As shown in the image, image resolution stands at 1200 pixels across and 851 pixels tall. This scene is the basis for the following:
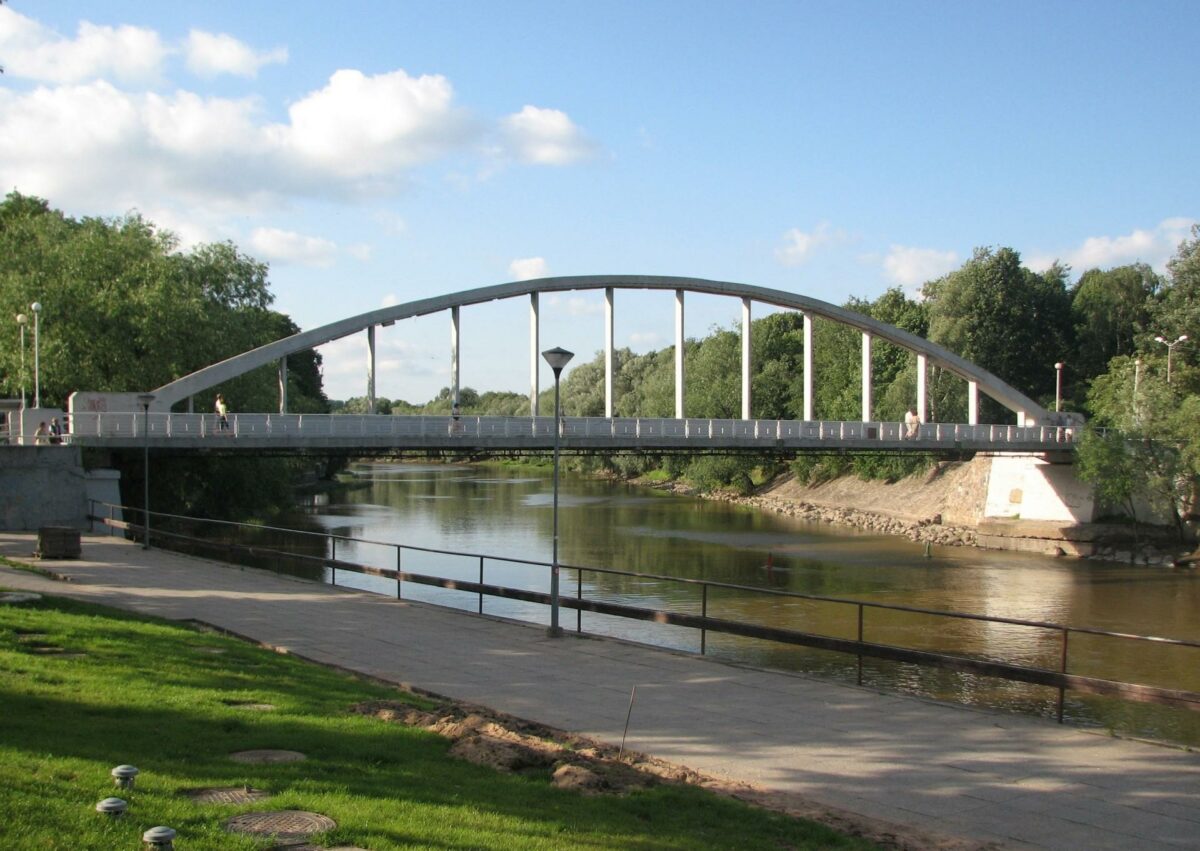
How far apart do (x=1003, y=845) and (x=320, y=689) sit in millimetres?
6308

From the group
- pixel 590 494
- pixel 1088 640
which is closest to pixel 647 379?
pixel 590 494

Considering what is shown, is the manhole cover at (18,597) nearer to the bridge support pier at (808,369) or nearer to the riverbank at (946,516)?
the riverbank at (946,516)

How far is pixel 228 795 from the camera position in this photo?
6.29 metres

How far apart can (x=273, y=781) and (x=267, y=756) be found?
790 millimetres

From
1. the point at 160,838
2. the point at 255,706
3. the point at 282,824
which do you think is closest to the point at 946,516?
the point at 255,706

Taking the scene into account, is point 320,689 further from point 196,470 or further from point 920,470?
point 920,470

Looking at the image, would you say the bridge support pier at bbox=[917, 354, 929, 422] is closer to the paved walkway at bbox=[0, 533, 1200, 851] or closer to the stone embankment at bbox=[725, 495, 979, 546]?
the stone embankment at bbox=[725, 495, 979, 546]

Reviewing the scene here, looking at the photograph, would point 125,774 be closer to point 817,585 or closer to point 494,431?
point 817,585

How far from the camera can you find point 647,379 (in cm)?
9219

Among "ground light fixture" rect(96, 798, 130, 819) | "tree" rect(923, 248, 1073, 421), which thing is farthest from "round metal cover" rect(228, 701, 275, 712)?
"tree" rect(923, 248, 1073, 421)

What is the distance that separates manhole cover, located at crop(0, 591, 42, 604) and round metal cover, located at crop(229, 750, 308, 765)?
24.6 ft

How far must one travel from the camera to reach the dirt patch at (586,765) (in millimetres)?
7023

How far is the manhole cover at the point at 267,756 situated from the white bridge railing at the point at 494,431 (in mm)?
25052

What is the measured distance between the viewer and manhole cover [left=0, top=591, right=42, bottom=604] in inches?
521
